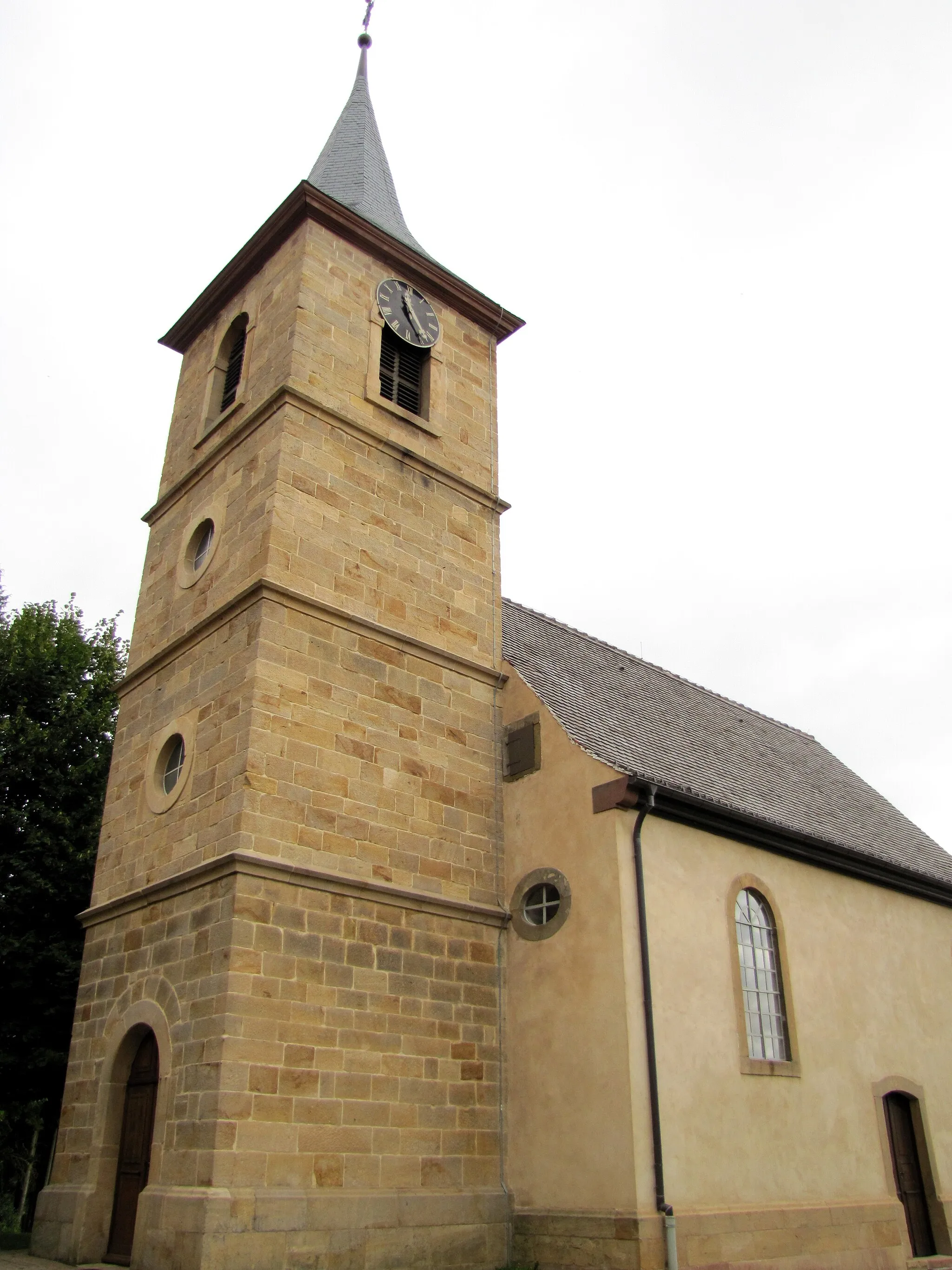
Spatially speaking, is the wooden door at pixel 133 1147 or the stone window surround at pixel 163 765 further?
the stone window surround at pixel 163 765

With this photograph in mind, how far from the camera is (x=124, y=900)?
12734 millimetres

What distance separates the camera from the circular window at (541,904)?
42.5ft

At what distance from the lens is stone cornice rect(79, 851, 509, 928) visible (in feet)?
36.6

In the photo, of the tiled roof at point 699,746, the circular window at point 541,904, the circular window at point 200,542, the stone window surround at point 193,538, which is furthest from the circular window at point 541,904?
the circular window at point 200,542

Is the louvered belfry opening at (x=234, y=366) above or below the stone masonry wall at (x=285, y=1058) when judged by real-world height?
above

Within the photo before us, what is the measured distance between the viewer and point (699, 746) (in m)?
17.3

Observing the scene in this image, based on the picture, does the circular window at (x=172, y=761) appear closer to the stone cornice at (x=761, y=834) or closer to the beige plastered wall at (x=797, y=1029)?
the stone cornice at (x=761, y=834)

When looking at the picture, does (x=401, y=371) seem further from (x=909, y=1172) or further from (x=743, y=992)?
(x=909, y=1172)

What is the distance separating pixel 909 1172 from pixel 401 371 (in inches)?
514

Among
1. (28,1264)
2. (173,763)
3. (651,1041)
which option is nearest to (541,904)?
(651,1041)

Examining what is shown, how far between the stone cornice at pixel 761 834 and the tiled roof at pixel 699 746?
106mm

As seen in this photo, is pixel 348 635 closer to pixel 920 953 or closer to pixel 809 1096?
pixel 809 1096

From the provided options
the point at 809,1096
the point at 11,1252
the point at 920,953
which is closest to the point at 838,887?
the point at 920,953

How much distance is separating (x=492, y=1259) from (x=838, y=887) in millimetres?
7039
